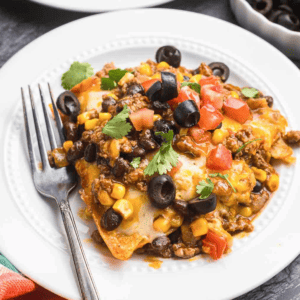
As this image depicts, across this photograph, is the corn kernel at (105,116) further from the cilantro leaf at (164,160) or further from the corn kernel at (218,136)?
the corn kernel at (218,136)

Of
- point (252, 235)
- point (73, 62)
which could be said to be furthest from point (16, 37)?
point (252, 235)

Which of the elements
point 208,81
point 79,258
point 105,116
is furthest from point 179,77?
point 79,258

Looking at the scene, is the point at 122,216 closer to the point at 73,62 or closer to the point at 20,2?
the point at 73,62

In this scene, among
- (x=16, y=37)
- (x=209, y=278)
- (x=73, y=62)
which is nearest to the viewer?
(x=209, y=278)

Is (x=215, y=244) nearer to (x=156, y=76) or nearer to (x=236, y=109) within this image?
(x=236, y=109)

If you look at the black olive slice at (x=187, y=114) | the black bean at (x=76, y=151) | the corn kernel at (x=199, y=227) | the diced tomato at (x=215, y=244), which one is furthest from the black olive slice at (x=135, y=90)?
the diced tomato at (x=215, y=244)

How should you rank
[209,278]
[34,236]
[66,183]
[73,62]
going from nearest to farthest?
[209,278] < [34,236] < [66,183] < [73,62]
